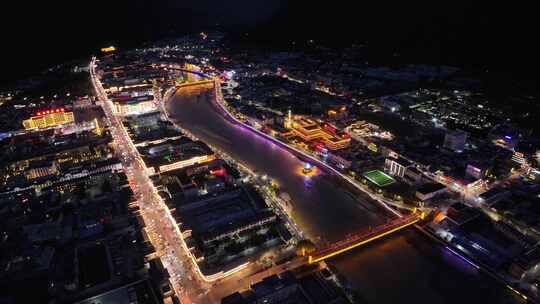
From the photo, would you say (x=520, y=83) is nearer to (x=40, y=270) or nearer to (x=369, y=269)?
(x=369, y=269)

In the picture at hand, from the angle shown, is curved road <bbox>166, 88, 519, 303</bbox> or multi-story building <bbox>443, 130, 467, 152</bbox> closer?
curved road <bbox>166, 88, 519, 303</bbox>

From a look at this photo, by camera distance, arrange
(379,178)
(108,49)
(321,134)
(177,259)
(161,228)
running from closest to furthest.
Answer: (177,259) → (161,228) → (379,178) → (321,134) → (108,49)

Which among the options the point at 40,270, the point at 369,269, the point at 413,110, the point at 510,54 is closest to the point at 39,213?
the point at 40,270

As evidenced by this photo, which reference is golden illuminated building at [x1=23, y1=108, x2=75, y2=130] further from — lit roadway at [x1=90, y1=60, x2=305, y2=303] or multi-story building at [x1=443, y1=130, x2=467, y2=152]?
multi-story building at [x1=443, y1=130, x2=467, y2=152]

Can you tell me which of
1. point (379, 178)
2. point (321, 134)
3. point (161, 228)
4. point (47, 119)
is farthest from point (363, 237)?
point (47, 119)

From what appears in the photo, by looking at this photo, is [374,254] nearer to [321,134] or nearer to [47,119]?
[321,134]

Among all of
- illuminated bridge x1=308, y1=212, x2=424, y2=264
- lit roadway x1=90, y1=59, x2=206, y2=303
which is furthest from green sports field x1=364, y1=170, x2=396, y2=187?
lit roadway x1=90, y1=59, x2=206, y2=303

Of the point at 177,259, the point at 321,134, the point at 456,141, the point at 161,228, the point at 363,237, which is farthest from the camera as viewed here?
the point at 321,134

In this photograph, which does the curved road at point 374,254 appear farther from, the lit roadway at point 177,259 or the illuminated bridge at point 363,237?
the lit roadway at point 177,259
